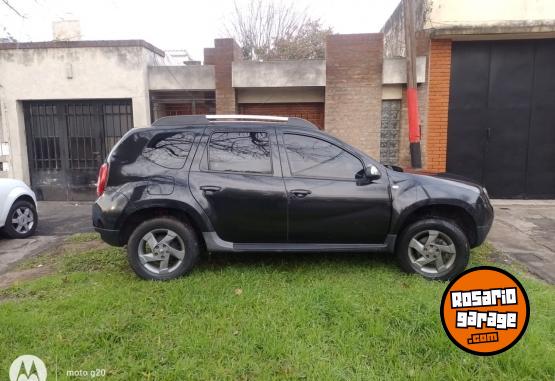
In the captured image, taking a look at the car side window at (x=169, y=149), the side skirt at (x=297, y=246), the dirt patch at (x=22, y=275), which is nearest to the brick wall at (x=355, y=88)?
the side skirt at (x=297, y=246)

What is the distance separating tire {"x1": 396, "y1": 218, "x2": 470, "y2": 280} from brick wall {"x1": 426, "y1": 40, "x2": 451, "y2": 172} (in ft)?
15.8

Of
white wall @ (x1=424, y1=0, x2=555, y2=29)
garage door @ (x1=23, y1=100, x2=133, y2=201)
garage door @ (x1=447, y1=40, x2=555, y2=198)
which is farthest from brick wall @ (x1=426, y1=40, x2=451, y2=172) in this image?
garage door @ (x1=23, y1=100, x2=133, y2=201)

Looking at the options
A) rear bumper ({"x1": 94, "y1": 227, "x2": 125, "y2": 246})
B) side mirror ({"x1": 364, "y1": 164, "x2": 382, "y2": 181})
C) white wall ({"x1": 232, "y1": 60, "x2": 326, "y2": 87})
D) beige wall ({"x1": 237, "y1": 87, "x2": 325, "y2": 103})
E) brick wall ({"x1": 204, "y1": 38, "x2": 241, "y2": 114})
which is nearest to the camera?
side mirror ({"x1": 364, "y1": 164, "x2": 382, "y2": 181})

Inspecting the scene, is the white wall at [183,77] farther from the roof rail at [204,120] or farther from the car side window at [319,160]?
the car side window at [319,160]

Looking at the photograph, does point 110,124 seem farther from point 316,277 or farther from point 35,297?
point 316,277

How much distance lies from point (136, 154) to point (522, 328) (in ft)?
12.4

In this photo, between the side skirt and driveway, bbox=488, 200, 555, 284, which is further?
driveway, bbox=488, 200, 555, 284

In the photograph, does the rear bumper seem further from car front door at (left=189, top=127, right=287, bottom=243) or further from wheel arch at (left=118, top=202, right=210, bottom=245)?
car front door at (left=189, top=127, right=287, bottom=243)

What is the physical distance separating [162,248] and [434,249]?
2923mm

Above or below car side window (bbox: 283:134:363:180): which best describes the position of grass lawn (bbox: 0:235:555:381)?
below

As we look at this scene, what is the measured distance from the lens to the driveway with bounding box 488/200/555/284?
4.98 m

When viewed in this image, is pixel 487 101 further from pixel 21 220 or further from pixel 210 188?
pixel 21 220

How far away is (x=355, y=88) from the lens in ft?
28.5

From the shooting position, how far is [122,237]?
4324 mm
